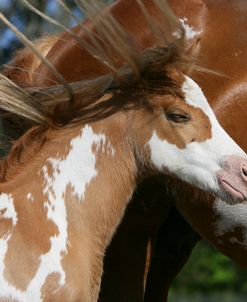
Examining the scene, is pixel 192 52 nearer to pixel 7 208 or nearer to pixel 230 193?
pixel 230 193

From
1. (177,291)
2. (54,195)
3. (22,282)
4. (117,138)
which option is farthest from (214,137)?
(177,291)

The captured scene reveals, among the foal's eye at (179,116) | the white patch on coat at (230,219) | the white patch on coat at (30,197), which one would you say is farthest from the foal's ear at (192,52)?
the white patch on coat at (30,197)

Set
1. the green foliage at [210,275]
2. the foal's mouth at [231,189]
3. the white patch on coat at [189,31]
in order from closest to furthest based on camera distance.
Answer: the foal's mouth at [231,189], the white patch on coat at [189,31], the green foliage at [210,275]

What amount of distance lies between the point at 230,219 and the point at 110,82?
952 mm

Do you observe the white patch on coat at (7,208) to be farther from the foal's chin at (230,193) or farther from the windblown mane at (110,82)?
the foal's chin at (230,193)

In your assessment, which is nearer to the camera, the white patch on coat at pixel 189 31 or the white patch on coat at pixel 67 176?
the white patch on coat at pixel 67 176

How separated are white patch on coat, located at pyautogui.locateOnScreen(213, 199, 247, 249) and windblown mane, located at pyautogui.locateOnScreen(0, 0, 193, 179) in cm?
75

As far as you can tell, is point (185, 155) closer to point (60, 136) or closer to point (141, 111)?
point (141, 111)

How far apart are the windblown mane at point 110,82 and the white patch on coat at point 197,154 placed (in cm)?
12

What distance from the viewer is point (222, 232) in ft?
17.0

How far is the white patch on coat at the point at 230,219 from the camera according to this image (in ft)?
16.6

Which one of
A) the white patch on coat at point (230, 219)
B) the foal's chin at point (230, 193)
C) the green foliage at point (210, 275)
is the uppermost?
the foal's chin at point (230, 193)

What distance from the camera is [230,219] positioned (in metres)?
5.12

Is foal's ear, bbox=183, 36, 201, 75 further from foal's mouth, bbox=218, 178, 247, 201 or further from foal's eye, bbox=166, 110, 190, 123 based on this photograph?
foal's mouth, bbox=218, 178, 247, 201
